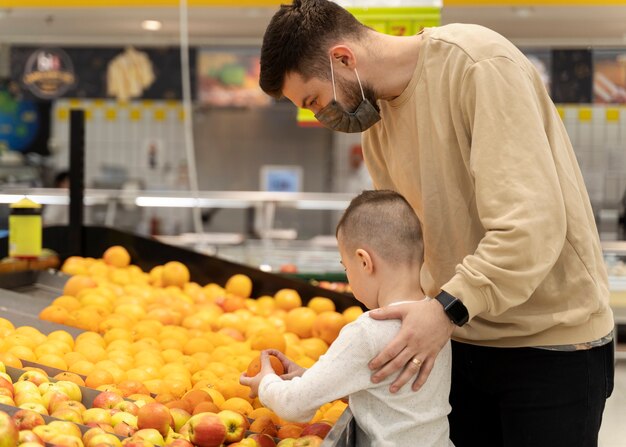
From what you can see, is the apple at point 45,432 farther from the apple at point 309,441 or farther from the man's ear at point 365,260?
the man's ear at point 365,260

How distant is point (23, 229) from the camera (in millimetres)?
3506

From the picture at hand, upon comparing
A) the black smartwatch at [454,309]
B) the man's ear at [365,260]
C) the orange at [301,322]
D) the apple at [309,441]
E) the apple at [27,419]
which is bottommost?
the orange at [301,322]

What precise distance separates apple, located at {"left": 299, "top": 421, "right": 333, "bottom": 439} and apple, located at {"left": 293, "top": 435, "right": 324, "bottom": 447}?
0.19 ft

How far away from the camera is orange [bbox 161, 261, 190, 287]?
374 centimetres

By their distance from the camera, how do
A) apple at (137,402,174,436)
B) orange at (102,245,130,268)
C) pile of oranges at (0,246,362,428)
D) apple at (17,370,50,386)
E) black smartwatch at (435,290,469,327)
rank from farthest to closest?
1. orange at (102,245,130,268)
2. pile of oranges at (0,246,362,428)
3. apple at (17,370,50,386)
4. apple at (137,402,174,436)
5. black smartwatch at (435,290,469,327)

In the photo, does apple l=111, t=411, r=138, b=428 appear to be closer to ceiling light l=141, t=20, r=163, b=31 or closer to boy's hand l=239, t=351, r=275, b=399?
boy's hand l=239, t=351, r=275, b=399

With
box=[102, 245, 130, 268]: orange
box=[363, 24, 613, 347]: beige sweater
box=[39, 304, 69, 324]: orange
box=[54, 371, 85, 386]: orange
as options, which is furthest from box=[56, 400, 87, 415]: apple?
box=[102, 245, 130, 268]: orange

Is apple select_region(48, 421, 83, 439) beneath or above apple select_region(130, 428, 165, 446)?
above

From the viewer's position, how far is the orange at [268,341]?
9.16ft

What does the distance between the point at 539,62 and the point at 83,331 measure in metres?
6.42

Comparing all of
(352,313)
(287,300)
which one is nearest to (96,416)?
(352,313)

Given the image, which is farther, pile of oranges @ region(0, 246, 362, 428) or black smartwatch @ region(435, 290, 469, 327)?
pile of oranges @ region(0, 246, 362, 428)

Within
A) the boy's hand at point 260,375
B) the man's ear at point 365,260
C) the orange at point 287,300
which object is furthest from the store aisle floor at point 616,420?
the man's ear at point 365,260

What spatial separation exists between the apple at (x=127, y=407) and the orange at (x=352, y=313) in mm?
1283
